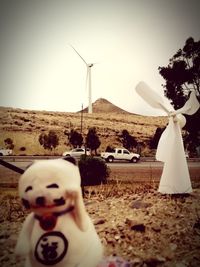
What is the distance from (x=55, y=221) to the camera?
5.54 ft

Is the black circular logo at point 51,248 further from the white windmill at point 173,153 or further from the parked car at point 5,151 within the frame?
the parked car at point 5,151

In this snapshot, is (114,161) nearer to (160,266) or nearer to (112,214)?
(112,214)

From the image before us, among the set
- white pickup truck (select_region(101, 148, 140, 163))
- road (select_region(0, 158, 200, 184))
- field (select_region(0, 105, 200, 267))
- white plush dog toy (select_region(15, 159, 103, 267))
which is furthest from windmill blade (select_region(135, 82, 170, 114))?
white pickup truck (select_region(101, 148, 140, 163))

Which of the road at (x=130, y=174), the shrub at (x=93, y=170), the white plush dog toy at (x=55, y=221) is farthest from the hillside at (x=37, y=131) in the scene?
the white plush dog toy at (x=55, y=221)

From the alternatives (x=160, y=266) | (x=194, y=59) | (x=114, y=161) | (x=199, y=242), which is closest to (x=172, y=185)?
(x=199, y=242)

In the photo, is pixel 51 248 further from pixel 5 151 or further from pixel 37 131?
pixel 37 131

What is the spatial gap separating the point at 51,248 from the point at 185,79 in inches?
215

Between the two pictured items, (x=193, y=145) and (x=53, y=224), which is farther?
(x=193, y=145)

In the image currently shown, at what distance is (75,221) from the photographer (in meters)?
1.72

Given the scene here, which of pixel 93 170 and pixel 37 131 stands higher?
pixel 37 131

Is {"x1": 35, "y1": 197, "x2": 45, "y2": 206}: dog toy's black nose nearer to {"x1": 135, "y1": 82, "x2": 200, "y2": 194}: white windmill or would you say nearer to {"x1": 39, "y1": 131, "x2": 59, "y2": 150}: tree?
{"x1": 135, "y1": 82, "x2": 200, "y2": 194}: white windmill

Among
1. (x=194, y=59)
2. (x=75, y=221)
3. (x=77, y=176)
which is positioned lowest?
(x=75, y=221)

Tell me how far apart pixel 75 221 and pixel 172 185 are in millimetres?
2301

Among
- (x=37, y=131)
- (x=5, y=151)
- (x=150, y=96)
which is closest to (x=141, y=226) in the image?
(x=150, y=96)
